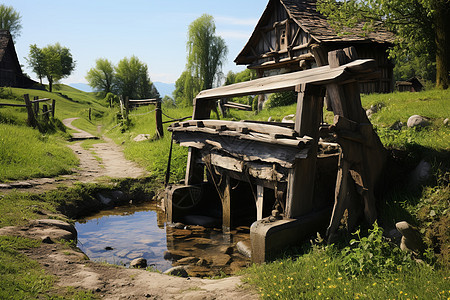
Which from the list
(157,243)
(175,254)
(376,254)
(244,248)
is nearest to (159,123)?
(157,243)

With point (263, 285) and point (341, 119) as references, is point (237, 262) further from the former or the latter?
point (341, 119)

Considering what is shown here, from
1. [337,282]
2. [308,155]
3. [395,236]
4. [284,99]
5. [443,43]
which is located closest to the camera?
[337,282]

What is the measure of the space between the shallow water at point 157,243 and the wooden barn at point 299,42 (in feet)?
32.4

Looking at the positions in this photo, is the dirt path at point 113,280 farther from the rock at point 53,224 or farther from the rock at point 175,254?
the rock at point 175,254

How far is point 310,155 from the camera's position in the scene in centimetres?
548

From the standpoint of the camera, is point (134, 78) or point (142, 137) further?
point (134, 78)

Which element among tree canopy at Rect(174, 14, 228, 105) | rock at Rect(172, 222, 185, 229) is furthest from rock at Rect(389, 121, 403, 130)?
tree canopy at Rect(174, 14, 228, 105)

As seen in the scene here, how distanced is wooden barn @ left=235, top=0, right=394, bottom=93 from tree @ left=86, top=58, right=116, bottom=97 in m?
47.1

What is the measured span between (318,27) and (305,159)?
1414 cm

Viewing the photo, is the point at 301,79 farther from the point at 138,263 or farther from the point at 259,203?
the point at 138,263

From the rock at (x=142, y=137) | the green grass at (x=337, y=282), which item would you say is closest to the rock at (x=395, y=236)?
the green grass at (x=337, y=282)

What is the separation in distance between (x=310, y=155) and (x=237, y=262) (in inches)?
87.1

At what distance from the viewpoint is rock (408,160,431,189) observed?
5.43m

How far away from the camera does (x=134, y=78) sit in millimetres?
57406
